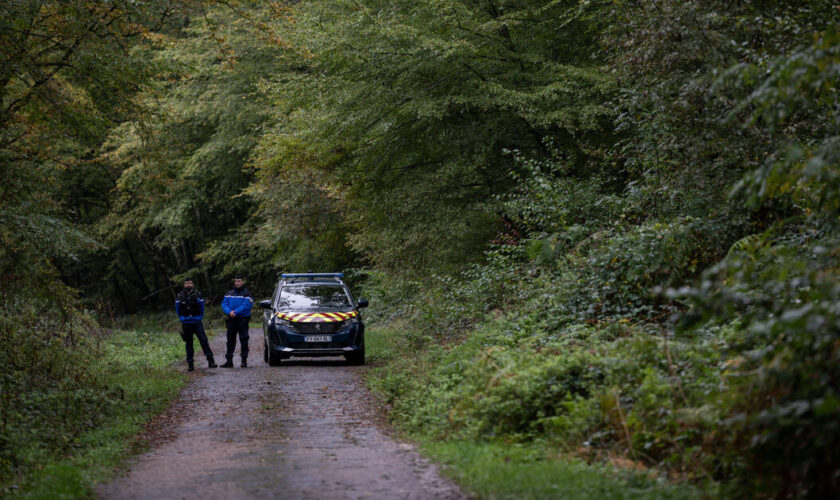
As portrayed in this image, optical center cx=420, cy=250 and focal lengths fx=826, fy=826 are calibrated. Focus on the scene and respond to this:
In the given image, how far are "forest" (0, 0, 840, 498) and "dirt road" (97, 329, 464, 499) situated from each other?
91 cm

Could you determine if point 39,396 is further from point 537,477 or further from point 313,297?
point 313,297

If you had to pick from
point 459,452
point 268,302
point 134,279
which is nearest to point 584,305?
point 459,452

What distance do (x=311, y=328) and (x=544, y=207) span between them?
562cm

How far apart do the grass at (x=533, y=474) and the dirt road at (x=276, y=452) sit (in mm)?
246

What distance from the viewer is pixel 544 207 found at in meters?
15.6

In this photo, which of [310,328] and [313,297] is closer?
[310,328]

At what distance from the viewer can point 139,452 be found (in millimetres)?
9344

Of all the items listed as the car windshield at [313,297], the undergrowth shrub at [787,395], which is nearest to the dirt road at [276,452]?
the undergrowth shrub at [787,395]

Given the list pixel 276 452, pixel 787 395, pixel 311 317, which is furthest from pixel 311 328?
pixel 787 395

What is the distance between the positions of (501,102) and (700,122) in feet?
19.6

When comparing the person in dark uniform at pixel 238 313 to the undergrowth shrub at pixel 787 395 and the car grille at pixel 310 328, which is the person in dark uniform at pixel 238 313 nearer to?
the car grille at pixel 310 328

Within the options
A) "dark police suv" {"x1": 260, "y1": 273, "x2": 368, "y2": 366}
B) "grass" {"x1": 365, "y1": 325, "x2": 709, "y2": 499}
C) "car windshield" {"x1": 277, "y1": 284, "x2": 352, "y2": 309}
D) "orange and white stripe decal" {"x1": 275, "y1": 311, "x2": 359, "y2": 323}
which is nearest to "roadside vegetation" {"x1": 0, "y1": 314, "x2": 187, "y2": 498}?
"dark police suv" {"x1": 260, "y1": 273, "x2": 368, "y2": 366}

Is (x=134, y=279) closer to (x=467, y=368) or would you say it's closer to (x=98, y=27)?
(x=98, y=27)

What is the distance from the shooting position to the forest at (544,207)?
6.36 m
